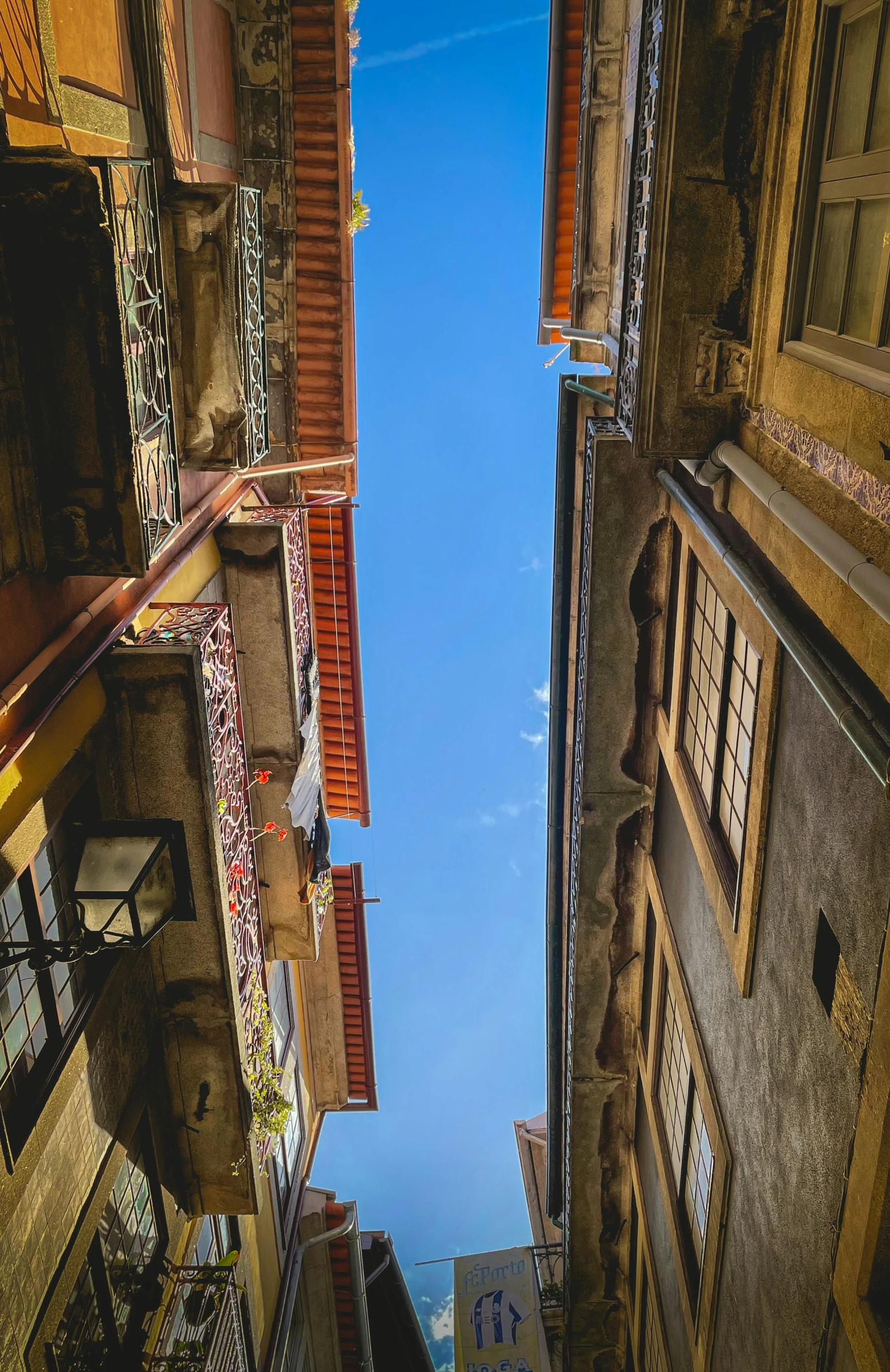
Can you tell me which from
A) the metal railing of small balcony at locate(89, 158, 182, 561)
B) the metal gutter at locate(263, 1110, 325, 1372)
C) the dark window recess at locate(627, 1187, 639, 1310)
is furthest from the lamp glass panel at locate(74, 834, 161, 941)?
the dark window recess at locate(627, 1187, 639, 1310)

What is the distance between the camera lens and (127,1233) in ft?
25.6

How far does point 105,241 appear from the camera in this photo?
514 centimetres

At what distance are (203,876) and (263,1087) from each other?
275 centimetres

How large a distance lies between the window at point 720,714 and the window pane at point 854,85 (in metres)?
3.60

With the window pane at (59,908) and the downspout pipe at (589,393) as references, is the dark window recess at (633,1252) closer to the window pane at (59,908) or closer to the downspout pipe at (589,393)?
the window pane at (59,908)

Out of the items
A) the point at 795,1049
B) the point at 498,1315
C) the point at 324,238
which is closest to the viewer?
the point at 795,1049

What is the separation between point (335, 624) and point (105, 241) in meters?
8.50

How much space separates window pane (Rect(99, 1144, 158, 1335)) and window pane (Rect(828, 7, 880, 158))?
380 inches

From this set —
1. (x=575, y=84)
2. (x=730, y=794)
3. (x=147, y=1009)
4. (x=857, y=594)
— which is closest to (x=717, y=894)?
(x=730, y=794)

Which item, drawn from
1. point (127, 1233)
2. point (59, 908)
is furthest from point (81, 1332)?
point (59, 908)

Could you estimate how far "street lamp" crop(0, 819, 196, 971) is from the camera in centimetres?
633

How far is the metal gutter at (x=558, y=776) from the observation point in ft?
36.1

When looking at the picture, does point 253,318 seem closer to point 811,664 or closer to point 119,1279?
point 811,664

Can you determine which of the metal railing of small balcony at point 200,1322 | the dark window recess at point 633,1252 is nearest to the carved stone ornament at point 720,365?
the metal railing of small balcony at point 200,1322
